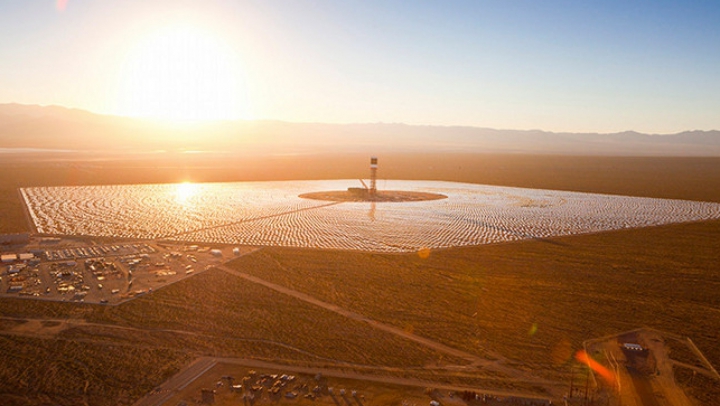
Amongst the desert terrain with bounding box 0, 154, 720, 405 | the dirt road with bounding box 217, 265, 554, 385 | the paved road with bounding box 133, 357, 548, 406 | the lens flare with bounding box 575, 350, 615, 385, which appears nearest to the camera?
the paved road with bounding box 133, 357, 548, 406

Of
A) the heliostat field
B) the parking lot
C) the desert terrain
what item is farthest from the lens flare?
the parking lot

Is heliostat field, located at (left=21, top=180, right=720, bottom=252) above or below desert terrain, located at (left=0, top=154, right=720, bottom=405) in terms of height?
above

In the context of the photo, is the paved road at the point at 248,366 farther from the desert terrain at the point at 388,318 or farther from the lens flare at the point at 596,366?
the lens flare at the point at 596,366

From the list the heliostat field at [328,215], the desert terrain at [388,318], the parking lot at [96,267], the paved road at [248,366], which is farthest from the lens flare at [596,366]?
the parking lot at [96,267]

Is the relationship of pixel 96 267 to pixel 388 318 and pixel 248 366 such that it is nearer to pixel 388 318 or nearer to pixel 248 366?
pixel 248 366

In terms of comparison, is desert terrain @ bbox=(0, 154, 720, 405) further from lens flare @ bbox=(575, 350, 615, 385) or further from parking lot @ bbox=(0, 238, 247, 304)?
parking lot @ bbox=(0, 238, 247, 304)

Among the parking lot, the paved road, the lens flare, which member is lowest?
the paved road

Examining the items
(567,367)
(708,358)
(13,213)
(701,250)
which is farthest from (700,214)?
(13,213)
